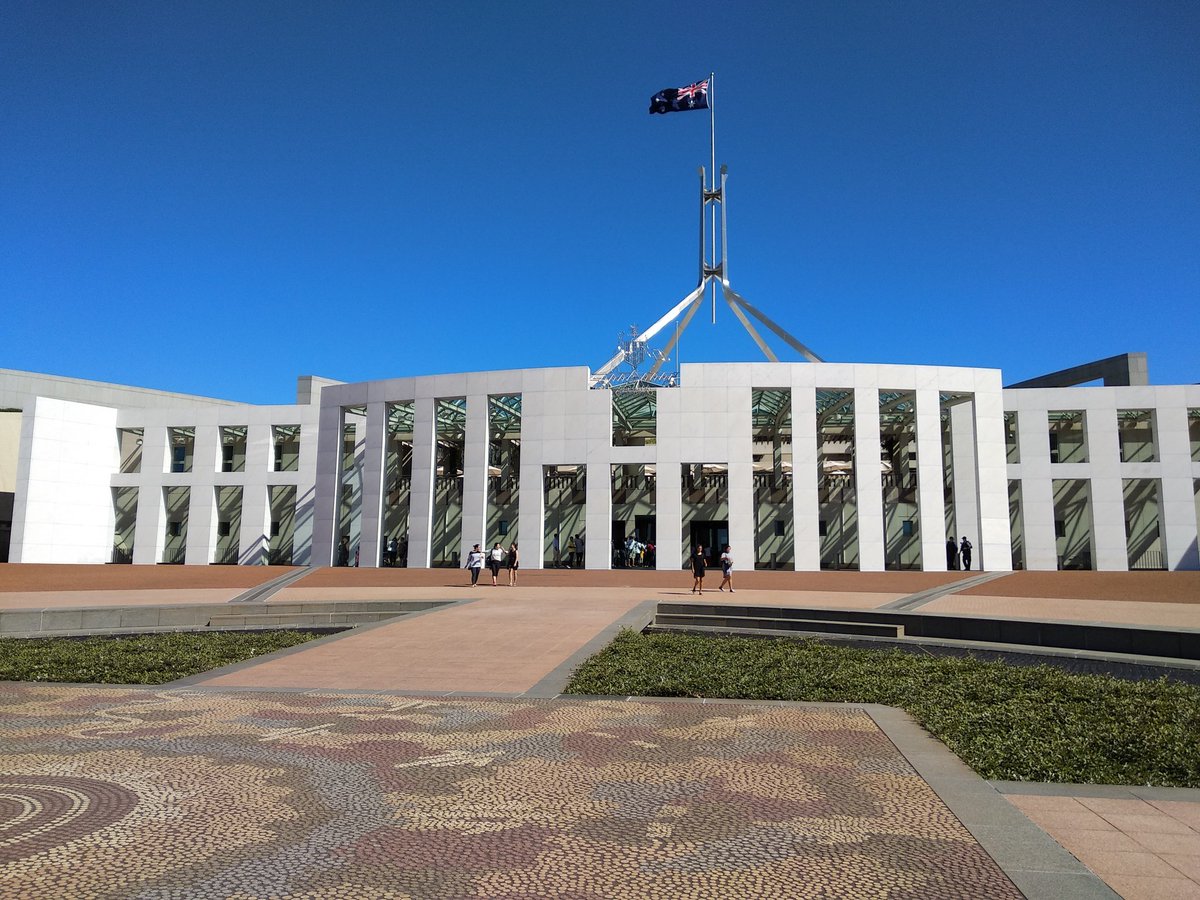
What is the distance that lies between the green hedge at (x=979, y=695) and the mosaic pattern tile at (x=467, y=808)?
0.97 m

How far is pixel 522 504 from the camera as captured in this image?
3559 cm

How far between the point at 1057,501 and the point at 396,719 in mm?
42944

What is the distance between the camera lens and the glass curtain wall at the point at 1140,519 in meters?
40.4

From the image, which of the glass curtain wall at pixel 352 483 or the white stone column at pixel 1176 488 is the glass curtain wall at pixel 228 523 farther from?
the white stone column at pixel 1176 488

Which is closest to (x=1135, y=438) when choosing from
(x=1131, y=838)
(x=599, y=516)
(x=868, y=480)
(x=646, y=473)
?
(x=868, y=480)

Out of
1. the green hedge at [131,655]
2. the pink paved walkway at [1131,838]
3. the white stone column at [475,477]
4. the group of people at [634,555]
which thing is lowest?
the green hedge at [131,655]

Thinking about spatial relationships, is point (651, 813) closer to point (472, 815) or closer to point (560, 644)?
point (472, 815)

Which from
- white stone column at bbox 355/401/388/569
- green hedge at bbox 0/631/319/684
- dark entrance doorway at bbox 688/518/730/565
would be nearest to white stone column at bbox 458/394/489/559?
white stone column at bbox 355/401/388/569

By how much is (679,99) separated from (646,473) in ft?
63.1

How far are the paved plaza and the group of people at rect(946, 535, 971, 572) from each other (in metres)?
29.2

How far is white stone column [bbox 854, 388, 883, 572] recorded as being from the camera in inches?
1352

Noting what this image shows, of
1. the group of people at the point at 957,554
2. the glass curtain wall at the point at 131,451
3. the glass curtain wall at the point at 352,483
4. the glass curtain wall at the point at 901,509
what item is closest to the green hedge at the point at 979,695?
the group of people at the point at 957,554

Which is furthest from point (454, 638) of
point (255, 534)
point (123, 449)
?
point (123, 449)

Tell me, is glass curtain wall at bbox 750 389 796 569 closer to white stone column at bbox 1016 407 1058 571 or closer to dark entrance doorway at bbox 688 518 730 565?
dark entrance doorway at bbox 688 518 730 565
